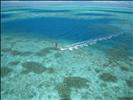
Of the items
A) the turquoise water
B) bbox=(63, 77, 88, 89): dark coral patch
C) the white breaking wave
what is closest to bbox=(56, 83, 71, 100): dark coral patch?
the turquoise water

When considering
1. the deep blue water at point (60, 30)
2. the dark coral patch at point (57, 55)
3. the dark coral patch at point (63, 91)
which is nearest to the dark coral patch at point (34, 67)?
the dark coral patch at point (57, 55)

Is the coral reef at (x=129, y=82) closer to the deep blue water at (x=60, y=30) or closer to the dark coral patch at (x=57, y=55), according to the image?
the dark coral patch at (x=57, y=55)

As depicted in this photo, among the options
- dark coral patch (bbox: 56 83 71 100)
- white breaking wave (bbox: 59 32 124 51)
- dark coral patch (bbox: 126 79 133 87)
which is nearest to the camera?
dark coral patch (bbox: 56 83 71 100)

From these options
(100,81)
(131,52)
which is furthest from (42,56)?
(131,52)

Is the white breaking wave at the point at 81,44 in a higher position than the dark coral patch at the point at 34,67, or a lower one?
higher

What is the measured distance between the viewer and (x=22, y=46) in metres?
36.5

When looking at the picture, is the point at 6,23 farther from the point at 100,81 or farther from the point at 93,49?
the point at 100,81

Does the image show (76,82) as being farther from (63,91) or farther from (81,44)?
(81,44)

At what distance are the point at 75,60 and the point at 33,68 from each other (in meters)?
7.11

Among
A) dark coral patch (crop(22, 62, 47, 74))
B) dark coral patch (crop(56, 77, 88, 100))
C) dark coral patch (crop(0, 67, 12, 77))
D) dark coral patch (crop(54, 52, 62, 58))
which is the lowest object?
dark coral patch (crop(0, 67, 12, 77))

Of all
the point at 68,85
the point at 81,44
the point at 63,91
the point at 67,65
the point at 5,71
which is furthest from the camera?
the point at 81,44

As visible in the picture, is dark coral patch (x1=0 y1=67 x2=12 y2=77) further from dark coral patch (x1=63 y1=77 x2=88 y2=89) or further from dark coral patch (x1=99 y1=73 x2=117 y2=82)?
dark coral patch (x1=99 y1=73 x2=117 y2=82)

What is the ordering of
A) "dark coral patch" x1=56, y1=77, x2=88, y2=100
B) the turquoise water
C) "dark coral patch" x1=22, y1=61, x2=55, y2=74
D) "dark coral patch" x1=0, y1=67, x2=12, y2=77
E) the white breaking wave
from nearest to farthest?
"dark coral patch" x1=56, y1=77, x2=88, y2=100, the turquoise water, "dark coral patch" x1=0, y1=67, x2=12, y2=77, "dark coral patch" x1=22, y1=61, x2=55, y2=74, the white breaking wave

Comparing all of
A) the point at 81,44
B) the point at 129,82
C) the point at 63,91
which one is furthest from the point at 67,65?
the point at 81,44
